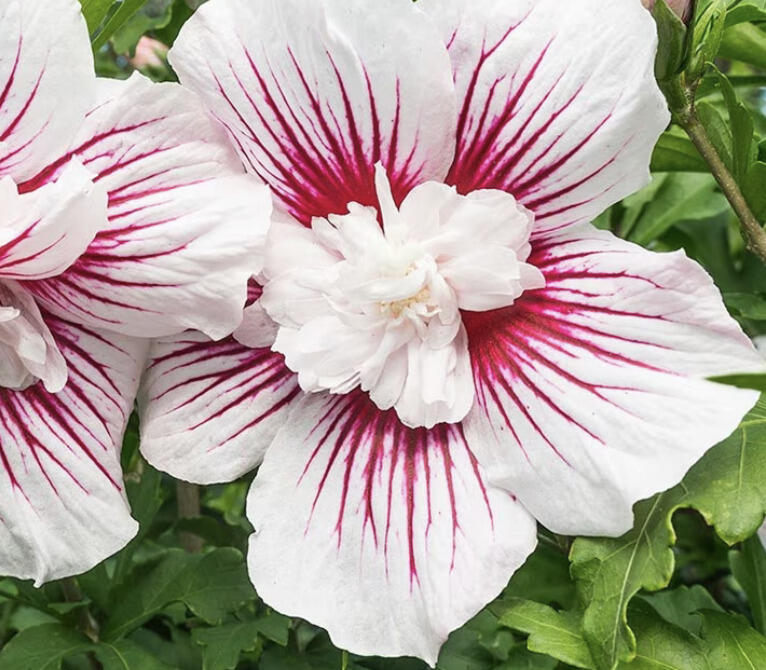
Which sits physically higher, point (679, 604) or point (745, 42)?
point (745, 42)

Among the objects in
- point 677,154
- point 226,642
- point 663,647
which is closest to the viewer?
point 663,647

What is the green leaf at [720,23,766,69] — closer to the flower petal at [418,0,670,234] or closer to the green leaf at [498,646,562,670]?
the flower petal at [418,0,670,234]

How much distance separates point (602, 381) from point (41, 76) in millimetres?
372

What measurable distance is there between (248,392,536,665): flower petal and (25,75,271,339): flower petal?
0.10 meters

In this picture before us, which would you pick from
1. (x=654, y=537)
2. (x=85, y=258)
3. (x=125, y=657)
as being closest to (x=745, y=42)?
(x=654, y=537)

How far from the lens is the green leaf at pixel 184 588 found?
0.85 metres

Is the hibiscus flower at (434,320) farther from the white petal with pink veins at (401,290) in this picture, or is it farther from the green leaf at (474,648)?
the green leaf at (474,648)

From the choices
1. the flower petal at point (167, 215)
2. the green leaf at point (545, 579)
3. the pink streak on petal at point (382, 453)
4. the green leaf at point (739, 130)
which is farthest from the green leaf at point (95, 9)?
the green leaf at point (545, 579)

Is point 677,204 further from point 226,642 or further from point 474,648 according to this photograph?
point 226,642

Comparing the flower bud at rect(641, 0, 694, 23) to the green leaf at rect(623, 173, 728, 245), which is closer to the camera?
the flower bud at rect(641, 0, 694, 23)

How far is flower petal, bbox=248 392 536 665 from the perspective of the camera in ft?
2.11

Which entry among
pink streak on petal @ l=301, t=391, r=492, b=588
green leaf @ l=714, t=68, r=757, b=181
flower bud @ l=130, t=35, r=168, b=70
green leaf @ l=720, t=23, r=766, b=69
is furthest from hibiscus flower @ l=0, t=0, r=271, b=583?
flower bud @ l=130, t=35, r=168, b=70

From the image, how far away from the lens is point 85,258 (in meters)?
0.67

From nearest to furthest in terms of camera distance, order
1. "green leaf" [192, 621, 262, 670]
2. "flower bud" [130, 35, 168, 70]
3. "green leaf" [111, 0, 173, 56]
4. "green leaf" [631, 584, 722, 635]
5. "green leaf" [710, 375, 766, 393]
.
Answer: "green leaf" [710, 375, 766, 393]
"green leaf" [192, 621, 262, 670]
"green leaf" [631, 584, 722, 635]
"green leaf" [111, 0, 173, 56]
"flower bud" [130, 35, 168, 70]
